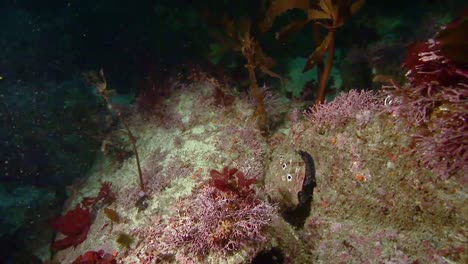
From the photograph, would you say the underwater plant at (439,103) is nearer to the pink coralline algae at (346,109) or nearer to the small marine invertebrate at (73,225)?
the pink coralline algae at (346,109)

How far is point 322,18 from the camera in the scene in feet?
14.0

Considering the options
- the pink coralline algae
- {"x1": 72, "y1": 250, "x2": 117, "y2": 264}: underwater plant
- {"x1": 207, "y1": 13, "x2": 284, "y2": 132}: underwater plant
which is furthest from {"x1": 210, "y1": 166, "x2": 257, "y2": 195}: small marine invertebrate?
{"x1": 72, "y1": 250, "x2": 117, "y2": 264}: underwater plant

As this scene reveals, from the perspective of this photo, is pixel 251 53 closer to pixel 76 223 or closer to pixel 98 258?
pixel 98 258

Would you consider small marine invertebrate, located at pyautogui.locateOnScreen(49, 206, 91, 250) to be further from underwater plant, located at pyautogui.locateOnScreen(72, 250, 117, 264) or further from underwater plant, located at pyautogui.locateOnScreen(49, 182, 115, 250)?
underwater plant, located at pyautogui.locateOnScreen(72, 250, 117, 264)

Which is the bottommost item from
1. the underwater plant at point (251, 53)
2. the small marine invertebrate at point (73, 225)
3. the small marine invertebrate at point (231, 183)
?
the small marine invertebrate at point (73, 225)

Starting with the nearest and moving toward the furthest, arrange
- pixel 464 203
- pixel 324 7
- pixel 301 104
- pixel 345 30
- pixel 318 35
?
pixel 464 203 < pixel 324 7 < pixel 318 35 < pixel 301 104 < pixel 345 30

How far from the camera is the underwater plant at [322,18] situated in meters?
4.11

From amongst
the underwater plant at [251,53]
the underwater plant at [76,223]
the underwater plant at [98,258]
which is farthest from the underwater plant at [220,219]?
the underwater plant at [76,223]

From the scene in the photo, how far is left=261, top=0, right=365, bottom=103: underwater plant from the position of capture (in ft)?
13.5

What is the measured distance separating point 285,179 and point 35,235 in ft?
18.0

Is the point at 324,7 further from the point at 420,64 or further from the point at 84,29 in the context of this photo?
the point at 84,29

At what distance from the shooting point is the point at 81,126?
6734 millimetres

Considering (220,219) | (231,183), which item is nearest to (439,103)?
(231,183)

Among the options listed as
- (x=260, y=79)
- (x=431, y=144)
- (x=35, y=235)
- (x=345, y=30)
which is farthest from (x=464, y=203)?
(x=35, y=235)
